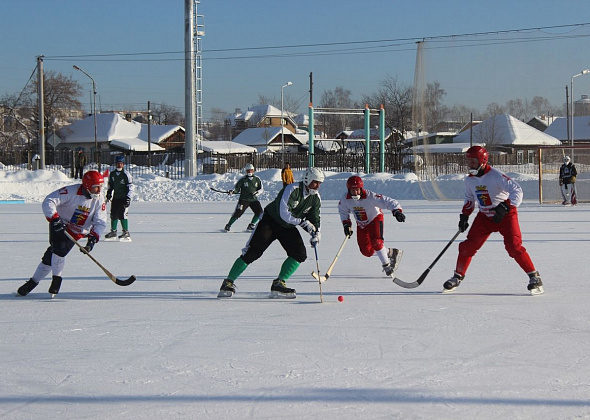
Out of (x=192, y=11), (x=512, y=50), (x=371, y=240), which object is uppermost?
(x=192, y=11)

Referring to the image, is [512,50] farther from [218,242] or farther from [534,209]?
[218,242]

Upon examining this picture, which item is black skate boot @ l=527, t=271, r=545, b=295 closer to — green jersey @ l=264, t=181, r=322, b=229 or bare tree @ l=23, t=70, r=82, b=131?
green jersey @ l=264, t=181, r=322, b=229

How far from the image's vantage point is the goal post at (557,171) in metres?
21.2

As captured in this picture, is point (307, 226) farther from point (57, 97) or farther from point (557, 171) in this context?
point (57, 97)

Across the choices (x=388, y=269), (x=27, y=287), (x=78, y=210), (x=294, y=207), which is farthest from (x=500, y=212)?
(x=27, y=287)

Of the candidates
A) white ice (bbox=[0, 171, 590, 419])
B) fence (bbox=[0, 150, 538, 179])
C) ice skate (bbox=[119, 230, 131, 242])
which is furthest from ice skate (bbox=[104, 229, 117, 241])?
fence (bbox=[0, 150, 538, 179])

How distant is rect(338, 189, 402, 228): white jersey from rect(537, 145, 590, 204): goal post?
566 inches

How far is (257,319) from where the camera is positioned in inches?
224

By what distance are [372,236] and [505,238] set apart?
1.51m

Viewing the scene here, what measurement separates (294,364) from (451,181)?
19904 mm

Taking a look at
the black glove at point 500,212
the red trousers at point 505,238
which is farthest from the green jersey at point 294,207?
the black glove at point 500,212

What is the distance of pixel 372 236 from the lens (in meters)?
7.63

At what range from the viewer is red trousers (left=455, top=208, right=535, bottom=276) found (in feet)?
21.5

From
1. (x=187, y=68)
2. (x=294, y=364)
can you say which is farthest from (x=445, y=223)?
(x=187, y=68)
